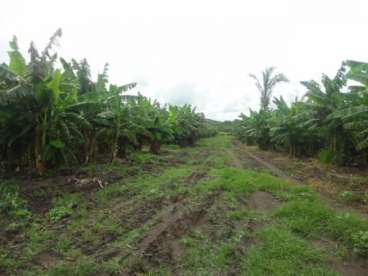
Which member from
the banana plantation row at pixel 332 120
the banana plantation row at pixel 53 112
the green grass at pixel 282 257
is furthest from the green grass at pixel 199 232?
the banana plantation row at pixel 332 120

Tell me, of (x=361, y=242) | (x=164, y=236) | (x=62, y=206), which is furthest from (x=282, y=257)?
(x=62, y=206)

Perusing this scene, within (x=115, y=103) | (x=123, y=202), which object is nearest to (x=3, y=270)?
(x=123, y=202)

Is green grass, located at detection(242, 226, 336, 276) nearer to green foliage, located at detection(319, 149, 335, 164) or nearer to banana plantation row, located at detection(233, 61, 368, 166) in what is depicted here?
banana plantation row, located at detection(233, 61, 368, 166)

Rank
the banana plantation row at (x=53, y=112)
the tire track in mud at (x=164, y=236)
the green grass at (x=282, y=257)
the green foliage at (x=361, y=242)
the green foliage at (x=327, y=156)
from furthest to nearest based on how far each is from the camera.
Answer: the green foliage at (x=327, y=156)
the banana plantation row at (x=53, y=112)
the green foliage at (x=361, y=242)
the tire track in mud at (x=164, y=236)
the green grass at (x=282, y=257)

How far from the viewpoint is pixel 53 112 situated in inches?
340

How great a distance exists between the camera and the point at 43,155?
332 inches

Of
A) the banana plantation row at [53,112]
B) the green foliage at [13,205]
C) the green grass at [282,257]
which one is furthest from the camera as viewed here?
the banana plantation row at [53,112]

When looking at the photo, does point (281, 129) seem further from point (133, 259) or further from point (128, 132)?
point (133, 259)

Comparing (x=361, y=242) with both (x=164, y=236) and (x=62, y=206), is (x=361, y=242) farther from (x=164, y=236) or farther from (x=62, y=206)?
(x=62, y=206)

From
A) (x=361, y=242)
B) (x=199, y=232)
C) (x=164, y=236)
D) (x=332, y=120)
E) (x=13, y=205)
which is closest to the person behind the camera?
(x=361, y=242)

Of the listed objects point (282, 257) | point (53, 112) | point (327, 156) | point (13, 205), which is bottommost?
point (282, 257)

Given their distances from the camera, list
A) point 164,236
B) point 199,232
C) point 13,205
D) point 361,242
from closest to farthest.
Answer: point 361,242
point 164,236
point 199,232
point 13,205

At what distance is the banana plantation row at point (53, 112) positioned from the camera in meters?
8.27

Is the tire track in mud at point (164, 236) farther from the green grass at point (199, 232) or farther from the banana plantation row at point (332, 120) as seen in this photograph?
the banana plantation row at point (332, 120)
